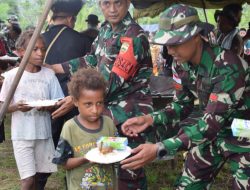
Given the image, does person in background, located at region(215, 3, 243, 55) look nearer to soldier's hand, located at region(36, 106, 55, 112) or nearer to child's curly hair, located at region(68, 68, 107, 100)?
soldier's hand, located at region(36, 106, 55, 112)

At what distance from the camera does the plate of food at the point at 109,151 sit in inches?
92.3

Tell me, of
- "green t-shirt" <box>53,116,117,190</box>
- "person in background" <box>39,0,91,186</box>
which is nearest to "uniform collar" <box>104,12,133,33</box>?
"green t-shirt" <box>53,116,117,190</box>

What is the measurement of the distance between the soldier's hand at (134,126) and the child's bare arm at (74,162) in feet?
1.59

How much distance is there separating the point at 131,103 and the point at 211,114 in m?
0.79

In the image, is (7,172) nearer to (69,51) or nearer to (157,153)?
(69,51)

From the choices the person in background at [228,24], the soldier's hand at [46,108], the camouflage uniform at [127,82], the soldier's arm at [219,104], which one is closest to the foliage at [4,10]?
the person in background at [228,24]

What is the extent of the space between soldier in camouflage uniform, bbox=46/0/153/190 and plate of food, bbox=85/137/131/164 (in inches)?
29.1

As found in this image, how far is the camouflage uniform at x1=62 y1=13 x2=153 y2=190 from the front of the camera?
123 inches

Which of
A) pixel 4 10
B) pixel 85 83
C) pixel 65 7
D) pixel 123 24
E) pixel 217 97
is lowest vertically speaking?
pixel 217 97

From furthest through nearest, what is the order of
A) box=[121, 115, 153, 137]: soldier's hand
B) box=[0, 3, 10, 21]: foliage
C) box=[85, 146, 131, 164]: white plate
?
box=[0, 3, 10, 21]: foliage, box=[121, 115, 153, 137]: soldier's hand, box=[85, 146, 131, 164]: white plate

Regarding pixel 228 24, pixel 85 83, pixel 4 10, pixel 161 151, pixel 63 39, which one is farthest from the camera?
pixel 4 10

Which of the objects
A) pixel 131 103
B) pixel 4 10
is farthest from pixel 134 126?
pixel 4 10

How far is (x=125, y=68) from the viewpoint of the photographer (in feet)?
9.98

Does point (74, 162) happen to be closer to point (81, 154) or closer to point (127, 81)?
point (81, 154)
